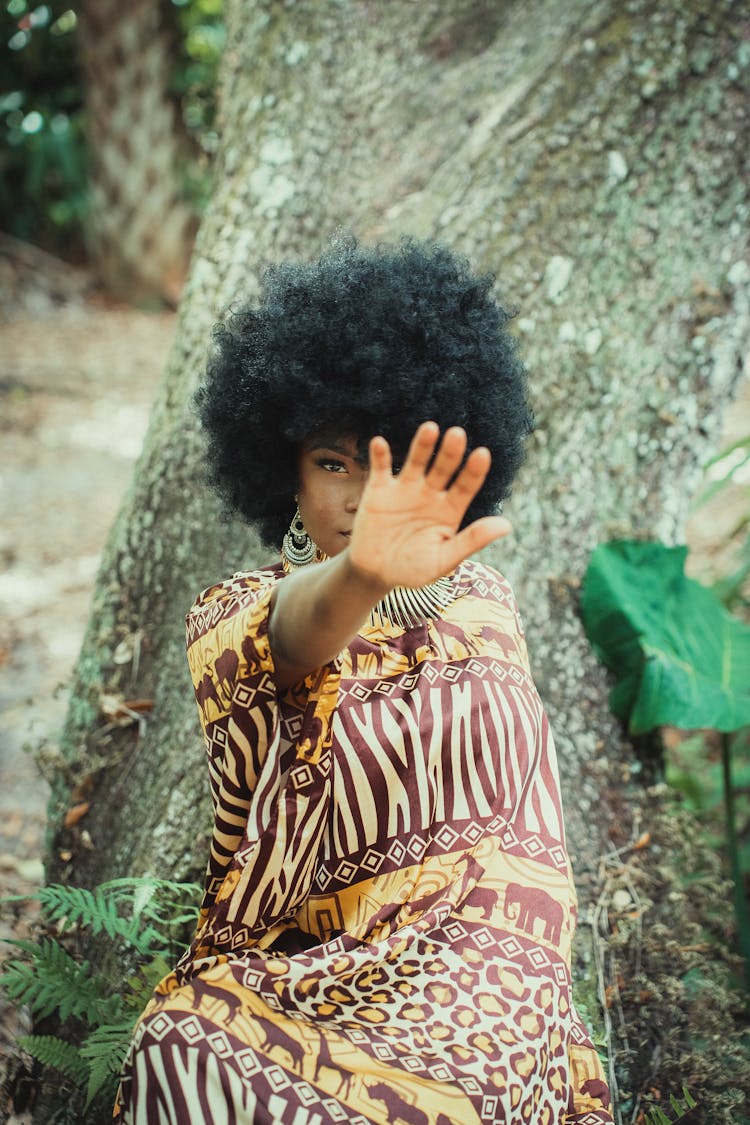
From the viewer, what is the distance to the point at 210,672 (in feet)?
5.08

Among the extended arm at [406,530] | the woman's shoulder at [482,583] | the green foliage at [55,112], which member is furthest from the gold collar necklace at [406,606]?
the green foliage at [55,112]

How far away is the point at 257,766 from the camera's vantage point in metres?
1.51

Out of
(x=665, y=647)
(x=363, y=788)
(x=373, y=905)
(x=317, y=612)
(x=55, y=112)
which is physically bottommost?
(x=373, y=905)

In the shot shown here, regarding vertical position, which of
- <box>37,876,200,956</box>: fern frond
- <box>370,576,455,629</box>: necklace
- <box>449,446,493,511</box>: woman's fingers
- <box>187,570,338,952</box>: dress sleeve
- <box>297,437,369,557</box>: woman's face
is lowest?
<box>37,876,200,956</box>: fern frond

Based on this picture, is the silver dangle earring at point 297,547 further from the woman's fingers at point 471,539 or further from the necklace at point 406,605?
the woman's fingers at point 471,539

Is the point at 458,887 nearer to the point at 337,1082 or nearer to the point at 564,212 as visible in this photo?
the point at 337,1082

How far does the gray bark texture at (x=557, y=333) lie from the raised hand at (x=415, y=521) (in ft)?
4.09

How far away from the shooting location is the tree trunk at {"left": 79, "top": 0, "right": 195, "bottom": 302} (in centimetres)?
757

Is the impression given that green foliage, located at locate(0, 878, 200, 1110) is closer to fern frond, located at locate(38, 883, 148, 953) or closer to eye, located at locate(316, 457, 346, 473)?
fern frond, located at locate(38, 883, 148, 953)

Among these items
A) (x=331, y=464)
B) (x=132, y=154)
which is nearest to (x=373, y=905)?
(x=331, y=464)

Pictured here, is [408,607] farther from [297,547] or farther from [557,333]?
[557,333]

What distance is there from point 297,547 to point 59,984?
1099 mm

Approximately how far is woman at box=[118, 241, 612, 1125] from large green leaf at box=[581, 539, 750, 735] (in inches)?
30.6

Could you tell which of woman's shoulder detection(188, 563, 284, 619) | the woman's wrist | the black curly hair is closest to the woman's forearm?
the woman's wrist
